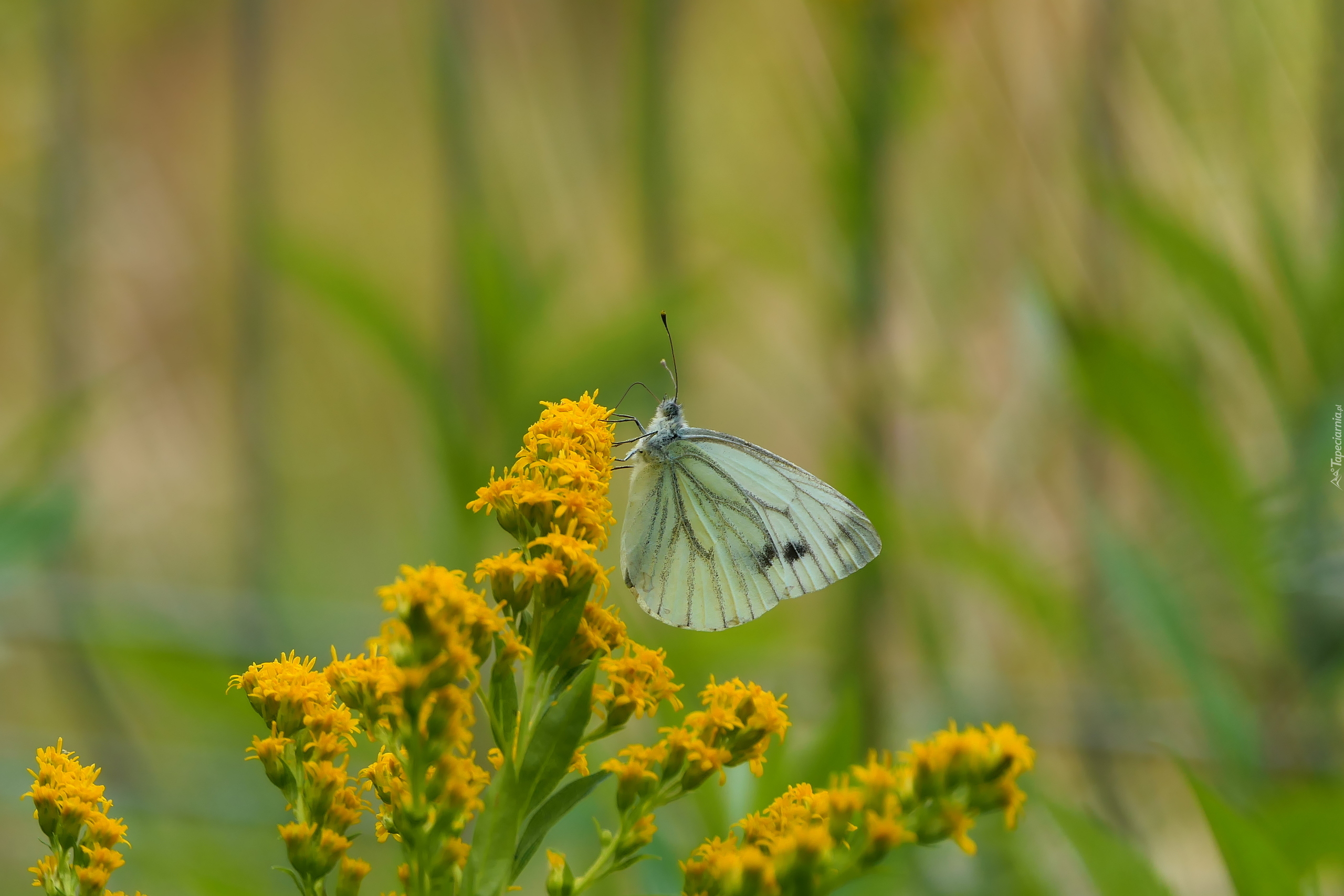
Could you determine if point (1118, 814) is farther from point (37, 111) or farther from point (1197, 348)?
point (37, 111)

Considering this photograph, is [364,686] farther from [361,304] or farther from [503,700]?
[361,304]

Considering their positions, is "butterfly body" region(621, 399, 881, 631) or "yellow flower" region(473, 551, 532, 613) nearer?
"yellow flower" region(473, 551, 532, 613)

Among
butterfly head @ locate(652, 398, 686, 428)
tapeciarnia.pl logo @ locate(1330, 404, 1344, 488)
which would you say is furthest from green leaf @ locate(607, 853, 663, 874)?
tapeciarnia.pl logo @ locate(1330, 404, 1344, 488)

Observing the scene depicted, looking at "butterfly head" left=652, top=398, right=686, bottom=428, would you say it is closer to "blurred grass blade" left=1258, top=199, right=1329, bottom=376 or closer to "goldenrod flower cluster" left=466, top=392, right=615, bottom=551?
"goldenrod flower cluster" left=466, top=392, right=615, bottom=551

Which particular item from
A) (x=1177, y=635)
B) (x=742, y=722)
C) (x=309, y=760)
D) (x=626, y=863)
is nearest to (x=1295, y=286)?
(x=1177, y=635)

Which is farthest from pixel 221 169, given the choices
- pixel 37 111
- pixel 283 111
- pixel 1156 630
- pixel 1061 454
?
pixel 1156 630
